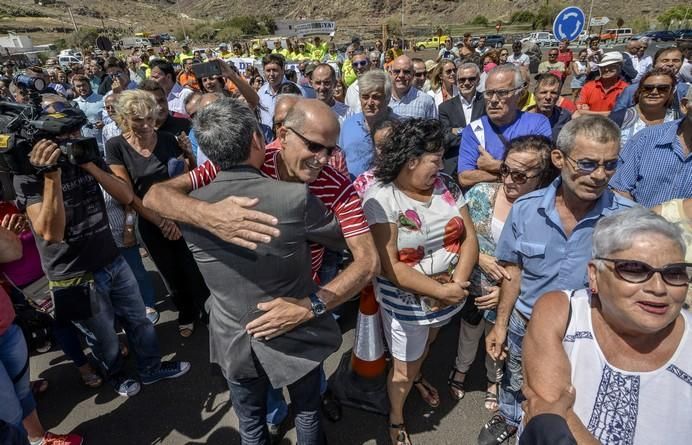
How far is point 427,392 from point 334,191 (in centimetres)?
176

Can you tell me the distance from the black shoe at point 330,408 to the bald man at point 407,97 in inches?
112

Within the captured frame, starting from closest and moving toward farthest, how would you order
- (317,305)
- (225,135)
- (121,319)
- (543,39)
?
(225,135) < (317,305) < (121,319) < (543,39)

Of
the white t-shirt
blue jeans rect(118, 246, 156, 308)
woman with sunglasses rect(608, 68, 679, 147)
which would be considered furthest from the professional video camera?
woman with sunglasses rect(608, 68, 679, 147)

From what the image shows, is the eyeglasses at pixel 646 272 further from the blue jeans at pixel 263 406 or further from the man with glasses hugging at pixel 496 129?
the man with glasses hugging at pixel 496 129

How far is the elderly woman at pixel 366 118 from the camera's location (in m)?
3.34

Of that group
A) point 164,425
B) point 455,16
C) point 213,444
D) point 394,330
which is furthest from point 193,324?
point 455,16

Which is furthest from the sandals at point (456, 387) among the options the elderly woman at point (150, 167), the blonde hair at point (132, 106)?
the blonde hair at point (132, 106)

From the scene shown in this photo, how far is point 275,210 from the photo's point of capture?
1434mm

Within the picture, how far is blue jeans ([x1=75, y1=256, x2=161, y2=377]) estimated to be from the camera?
99.1 inches

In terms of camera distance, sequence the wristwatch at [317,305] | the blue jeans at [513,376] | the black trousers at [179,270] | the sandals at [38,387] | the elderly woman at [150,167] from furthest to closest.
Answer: the black trousers at [179,270]
the sandals at [38,387]
the elderly woman at [150,167]
the blue jeans at [513,376]
the wristwatch at [317,305]

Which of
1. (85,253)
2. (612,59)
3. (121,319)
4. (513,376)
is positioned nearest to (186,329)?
(121,319)

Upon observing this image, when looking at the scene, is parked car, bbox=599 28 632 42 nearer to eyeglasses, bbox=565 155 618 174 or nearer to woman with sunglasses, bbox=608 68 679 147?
woman with sunglasses, bbox=608 68 679 147

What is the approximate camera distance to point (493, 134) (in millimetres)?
2967

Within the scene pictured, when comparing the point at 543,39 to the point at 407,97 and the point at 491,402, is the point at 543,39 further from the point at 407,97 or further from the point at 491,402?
the point at 491,402
